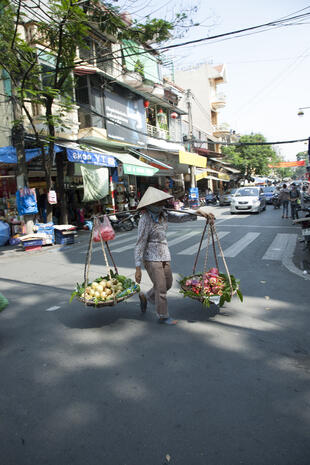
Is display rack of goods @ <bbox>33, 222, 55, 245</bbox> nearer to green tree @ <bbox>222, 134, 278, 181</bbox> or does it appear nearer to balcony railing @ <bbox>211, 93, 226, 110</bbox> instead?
green tree @ <bbox>222, 134, 278, 181</bbox>

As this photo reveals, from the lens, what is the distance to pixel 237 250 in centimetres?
928

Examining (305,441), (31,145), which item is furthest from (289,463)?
(31,145)

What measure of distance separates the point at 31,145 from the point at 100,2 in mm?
6114

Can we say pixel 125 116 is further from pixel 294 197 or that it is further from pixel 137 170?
pixel 294 197

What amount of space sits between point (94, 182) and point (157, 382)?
39.4ft

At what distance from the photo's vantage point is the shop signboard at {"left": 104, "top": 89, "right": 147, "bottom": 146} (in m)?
18.3

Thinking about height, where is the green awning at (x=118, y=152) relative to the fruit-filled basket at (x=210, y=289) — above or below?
above

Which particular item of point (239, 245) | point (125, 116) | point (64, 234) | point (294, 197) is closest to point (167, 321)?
point (239, 245)

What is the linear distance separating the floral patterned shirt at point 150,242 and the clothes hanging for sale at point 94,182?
9929 millimetres

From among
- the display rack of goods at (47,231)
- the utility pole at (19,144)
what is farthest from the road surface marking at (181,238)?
the utility pole at (19,144)

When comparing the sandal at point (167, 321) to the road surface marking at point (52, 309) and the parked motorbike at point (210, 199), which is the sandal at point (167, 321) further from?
the parked motorbike at point (210, 199)

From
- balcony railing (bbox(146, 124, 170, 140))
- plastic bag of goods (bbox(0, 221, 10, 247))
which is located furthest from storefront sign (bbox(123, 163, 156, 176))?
balcony railing (bbox(146, 124, 170, 140))

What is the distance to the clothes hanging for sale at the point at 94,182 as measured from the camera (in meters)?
14.0

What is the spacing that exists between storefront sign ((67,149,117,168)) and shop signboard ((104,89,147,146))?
3.15m
